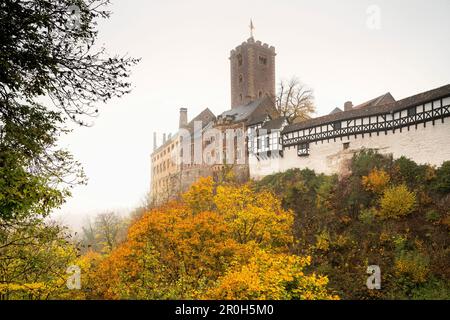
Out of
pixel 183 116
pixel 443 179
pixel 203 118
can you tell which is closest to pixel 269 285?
pixel 443 179

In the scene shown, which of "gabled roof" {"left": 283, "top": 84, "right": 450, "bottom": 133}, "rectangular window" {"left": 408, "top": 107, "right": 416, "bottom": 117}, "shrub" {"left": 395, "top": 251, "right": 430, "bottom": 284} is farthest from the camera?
"rectangular window" {"left": 408, "top": 107, "right": 416, "bottom": 117}

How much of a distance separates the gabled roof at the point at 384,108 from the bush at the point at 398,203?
696 centimetres

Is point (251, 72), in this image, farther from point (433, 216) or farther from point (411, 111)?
point (433, 216)

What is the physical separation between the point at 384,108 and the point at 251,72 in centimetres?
2870

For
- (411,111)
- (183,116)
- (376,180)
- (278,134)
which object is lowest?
(376,180)

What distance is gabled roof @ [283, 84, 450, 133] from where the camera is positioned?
23.3 m

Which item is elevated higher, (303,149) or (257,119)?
(257,119)

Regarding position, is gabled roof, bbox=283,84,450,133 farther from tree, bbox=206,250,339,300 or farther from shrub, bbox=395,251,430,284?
tree, bbox=206,250,339,300

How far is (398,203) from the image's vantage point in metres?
21.8

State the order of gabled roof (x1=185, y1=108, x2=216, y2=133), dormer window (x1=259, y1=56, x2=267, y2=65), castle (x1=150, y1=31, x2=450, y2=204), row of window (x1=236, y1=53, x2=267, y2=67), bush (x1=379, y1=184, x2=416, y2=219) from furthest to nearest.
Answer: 1. dormer window (x1=259, y1=56, x2=267, y2=65)
2. row of window (x1=236, y1=53, x2=267, y2=67)
3. gabled roof (x1=185, y1=108, x2=216, y2=133)
4. castle (x1=150, y1=31, x2=450, y2=204)
5. bush (x1=379, y1=184, x2=416, y2=219)

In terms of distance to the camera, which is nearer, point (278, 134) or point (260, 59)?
point (278, 134)

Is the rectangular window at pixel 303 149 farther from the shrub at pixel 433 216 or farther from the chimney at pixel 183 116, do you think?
the chimney at pixel 183 116

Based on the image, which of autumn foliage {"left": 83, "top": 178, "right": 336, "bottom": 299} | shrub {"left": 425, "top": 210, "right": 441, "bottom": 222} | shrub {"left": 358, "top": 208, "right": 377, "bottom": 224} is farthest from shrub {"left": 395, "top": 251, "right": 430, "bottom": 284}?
autumn foliage {"left": 83, "top": 178, "right": 336, "bottom": 299}

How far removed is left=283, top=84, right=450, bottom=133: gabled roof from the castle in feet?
0.20
